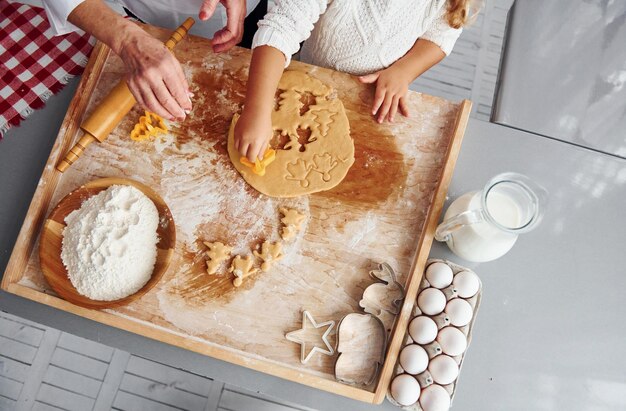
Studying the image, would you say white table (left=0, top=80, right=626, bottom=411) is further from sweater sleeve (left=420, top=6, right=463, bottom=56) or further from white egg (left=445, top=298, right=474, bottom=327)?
sweater sleeve (left=420, top=6, right=463, bottom=56)

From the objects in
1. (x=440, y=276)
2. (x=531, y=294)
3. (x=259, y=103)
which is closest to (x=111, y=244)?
(x=259, y=103)

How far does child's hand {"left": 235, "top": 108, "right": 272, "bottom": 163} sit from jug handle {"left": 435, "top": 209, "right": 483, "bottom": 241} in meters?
0.35

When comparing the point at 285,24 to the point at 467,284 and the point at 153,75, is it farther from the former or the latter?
the point at 467,284

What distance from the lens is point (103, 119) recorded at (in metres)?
0.86

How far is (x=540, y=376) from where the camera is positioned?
2.72 feet

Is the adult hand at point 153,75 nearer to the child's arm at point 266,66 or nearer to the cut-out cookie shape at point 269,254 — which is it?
the child's arm at point 266,66

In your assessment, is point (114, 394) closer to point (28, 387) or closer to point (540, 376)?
point (28, 387)

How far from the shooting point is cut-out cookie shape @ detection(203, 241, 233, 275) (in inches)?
32.4

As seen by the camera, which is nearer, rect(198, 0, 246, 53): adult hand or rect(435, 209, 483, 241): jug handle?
rect(435, 209, 483, 241): jug handle

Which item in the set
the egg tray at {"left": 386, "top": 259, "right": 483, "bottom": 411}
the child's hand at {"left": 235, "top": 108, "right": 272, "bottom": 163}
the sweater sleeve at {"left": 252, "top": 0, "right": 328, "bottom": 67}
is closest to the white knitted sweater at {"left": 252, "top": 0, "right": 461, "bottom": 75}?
the sweater sleeve at {"left": 252, "top": 0, "right": 328, "bottom": 67}

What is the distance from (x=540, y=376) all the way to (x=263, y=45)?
790mm

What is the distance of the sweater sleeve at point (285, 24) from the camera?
0.84 metres

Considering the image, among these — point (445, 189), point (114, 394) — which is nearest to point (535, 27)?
point (445, 189)

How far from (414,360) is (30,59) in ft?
3.31
